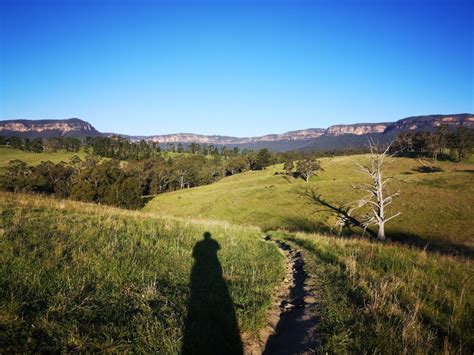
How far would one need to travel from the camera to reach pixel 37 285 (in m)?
4.74

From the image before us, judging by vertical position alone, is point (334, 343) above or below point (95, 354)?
below

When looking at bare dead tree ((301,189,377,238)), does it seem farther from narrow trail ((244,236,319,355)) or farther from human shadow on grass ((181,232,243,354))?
human shadow on grass ((181,232,243,354))

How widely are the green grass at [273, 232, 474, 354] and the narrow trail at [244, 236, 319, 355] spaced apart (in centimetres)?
22

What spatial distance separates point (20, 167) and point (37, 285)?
306ft

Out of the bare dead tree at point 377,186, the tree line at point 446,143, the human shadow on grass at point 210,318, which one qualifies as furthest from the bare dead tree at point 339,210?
the tree line at point 446,143

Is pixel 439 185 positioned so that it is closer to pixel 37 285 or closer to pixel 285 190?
pixel 285 190

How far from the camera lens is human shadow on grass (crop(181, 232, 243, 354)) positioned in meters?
4.12

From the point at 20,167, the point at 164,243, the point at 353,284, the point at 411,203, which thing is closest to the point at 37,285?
the point at 164,243

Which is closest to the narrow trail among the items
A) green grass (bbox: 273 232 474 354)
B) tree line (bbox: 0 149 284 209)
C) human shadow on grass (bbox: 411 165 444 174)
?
green grass (bbox: 273 232 474 354)

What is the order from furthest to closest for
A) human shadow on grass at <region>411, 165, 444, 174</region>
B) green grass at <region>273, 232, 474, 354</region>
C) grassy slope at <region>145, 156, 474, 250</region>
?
human shadow on grass at <region>411, 165, 444, 174</region> → grassy slope at <region>145, 156, 474, 250</region> → green grass at <region>273, 232, 474, 354</region>

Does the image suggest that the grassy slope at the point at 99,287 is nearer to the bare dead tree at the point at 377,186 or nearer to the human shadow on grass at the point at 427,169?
the bare dead tree at the point at 377,186

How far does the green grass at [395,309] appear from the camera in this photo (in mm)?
4113

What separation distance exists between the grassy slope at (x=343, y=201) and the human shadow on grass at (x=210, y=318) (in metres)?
32.5

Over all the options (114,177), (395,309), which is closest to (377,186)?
(395,309)
